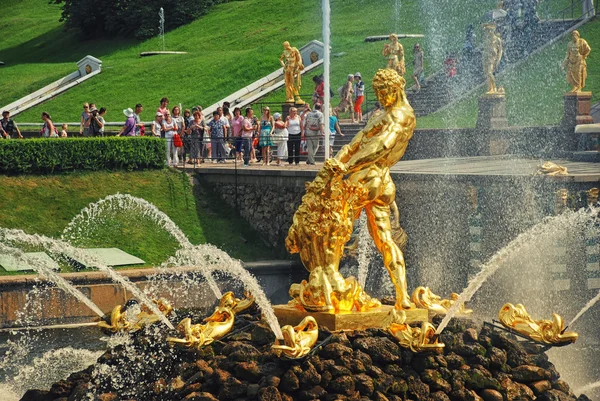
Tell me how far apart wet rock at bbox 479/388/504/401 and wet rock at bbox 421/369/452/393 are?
0.29 m

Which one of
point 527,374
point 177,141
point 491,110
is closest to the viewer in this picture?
point 527,374

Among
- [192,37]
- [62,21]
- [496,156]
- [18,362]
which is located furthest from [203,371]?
[62,21]

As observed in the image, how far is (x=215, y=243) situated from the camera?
24250 mm

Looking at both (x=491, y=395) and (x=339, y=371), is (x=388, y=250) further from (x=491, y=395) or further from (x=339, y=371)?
(x=491, y=395)

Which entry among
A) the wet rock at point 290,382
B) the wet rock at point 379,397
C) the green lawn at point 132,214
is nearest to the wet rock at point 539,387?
the wet rock at point 379,397

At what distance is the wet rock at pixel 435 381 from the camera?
11.4 m

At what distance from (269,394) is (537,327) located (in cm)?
237

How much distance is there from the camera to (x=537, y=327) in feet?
39.2

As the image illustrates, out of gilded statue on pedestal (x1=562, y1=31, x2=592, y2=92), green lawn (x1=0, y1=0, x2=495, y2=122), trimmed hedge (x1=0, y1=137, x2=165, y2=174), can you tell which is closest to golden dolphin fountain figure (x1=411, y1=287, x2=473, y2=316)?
trimmed hedge (x1=0, y1=137, x2=165, y2=174)

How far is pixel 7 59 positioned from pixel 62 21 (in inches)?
188

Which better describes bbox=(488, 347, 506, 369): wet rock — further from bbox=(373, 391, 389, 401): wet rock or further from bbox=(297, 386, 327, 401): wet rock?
bbox=(297, 386, 327, 401): wet rock

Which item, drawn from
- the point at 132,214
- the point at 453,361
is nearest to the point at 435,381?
the point at 453,361

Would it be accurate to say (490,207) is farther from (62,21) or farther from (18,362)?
(62,21)

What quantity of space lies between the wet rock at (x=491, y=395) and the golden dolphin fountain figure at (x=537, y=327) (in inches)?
27.5
